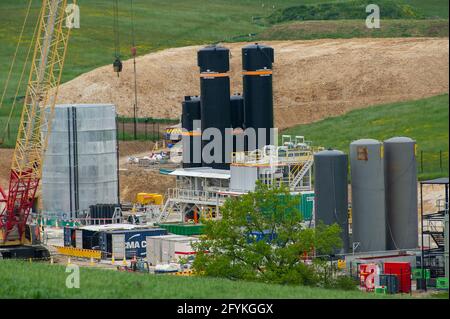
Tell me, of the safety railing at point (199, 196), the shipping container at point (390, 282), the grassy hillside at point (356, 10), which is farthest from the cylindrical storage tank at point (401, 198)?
the grassy hillside at point (356, 10)

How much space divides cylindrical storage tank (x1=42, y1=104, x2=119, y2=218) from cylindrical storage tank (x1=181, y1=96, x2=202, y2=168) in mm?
5967

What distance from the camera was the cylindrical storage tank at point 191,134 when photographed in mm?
96062

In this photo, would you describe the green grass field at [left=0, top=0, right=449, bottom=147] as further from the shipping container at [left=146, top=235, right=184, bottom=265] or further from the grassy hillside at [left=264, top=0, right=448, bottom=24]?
the shipping container at [left=146, top=235, right=184, bottom=265]

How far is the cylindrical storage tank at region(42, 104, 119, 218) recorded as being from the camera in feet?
325

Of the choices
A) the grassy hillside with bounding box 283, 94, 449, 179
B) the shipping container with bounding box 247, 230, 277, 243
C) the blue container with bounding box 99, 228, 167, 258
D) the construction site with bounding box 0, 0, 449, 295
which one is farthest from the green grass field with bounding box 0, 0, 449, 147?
the shipping container with bounding box 247, 230, 277, 243

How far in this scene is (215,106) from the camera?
9494 cm

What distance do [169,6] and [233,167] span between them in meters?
107

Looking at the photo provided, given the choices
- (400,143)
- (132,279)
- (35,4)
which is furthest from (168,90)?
(132,279)

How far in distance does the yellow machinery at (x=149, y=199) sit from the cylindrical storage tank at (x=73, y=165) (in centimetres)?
310

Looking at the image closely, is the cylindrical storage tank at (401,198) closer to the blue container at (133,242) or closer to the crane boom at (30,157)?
the blue container at (133,242)
